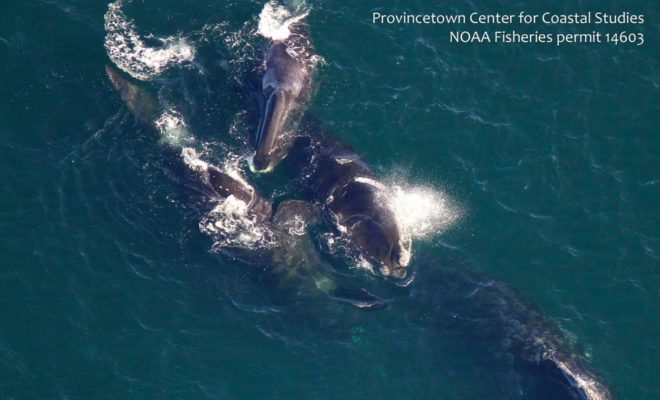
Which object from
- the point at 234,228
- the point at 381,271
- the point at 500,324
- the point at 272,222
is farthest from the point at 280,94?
the point at 500,324

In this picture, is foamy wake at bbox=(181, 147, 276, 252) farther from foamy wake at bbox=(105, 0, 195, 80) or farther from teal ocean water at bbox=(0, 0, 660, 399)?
foamy wake at bbox=(105, 0, 195, 80)

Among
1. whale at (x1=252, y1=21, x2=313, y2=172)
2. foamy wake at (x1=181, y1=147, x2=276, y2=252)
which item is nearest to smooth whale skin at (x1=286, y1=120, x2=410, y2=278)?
whale at (x1=252, y1=21, x2=313, y2=172)

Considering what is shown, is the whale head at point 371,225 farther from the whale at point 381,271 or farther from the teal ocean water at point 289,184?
the teal ocean water at point 289,184

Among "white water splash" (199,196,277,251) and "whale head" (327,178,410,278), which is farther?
"white water splash" (199,196,277,251)

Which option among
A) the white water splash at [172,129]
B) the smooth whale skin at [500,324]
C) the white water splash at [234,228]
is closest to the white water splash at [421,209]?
the smooth whale skin at [500,324]

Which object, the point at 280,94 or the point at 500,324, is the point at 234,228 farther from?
the point at 500,324
